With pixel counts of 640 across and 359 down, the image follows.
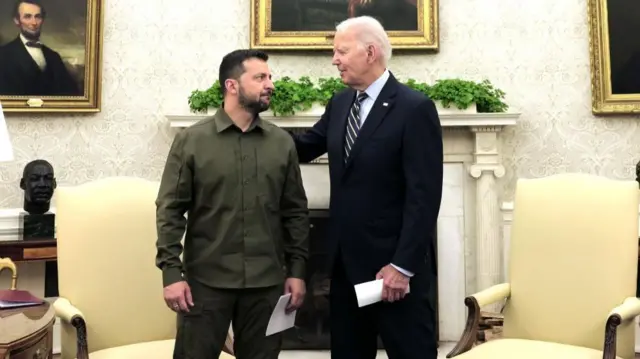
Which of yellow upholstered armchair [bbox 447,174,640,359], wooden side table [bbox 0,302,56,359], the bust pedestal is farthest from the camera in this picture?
the bust pedestal

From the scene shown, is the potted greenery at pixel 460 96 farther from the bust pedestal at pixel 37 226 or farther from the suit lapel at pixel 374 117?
the bust pedestal at pixel 37 226

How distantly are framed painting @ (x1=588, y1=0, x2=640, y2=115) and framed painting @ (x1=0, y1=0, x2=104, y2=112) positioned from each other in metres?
3.26

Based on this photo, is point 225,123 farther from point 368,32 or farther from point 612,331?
point 612,331

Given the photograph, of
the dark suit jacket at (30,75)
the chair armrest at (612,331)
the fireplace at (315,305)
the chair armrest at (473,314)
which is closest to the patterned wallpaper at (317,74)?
the dark suit jacket at (30,75)

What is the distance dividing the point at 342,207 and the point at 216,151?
1.53ft

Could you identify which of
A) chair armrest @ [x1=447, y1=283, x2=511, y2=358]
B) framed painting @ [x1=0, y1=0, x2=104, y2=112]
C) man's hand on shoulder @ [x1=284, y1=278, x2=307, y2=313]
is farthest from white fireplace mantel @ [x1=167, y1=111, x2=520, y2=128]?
man's hand on shoulder @ [x1=284, y1=278, x2=307, y2=313]

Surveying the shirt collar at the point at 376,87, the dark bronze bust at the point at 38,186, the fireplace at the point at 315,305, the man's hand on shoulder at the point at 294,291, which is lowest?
the fireplace at the point at 315,305

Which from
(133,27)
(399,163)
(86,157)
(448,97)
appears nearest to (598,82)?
(448,97)

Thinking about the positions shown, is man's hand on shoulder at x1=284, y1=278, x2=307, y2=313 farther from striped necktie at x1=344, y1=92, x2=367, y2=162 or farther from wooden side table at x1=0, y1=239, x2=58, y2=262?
wooden side table at x1=0, y1=239, x2=58, y2=262

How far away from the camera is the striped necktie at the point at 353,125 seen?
6.25 ft

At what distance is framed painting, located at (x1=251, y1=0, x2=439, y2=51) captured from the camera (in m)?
3.63

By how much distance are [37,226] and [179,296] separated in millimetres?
1879

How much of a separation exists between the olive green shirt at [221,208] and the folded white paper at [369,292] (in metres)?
0.27

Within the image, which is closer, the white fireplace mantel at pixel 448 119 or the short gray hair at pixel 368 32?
the short gray hair at pixel 368 32
